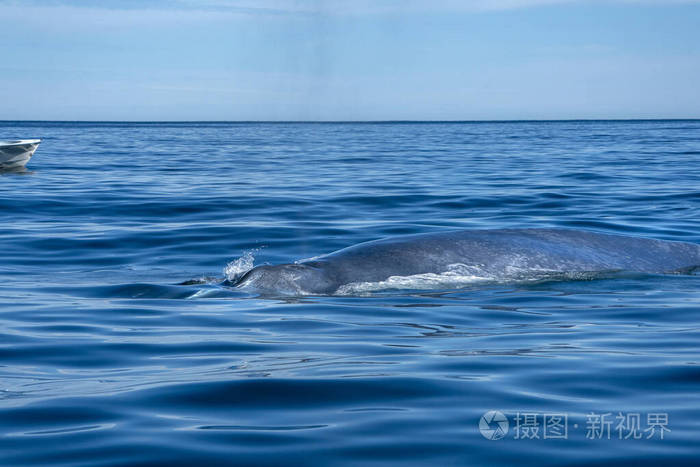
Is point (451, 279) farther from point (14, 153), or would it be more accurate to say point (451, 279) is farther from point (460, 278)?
point (14, 153)

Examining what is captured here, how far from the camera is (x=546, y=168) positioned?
2862 cm

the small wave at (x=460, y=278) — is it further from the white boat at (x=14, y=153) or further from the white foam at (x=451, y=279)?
the white boat at (x=14, y=153)

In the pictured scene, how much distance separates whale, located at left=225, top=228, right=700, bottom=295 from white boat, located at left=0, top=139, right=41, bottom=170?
23.7m

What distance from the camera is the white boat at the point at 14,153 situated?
30578mm

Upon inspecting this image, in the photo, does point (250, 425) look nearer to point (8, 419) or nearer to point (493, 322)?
point (8, 419)

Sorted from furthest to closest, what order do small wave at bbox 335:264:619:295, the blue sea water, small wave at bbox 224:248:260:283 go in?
small wave at bbox 224:248:260:283 < small wave at bbox 335:264:619:295 < the blue sea water

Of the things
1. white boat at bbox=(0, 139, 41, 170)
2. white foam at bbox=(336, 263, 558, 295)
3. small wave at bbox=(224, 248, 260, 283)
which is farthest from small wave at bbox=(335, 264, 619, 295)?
white boat at bbox=(0, 139, 41, 170)

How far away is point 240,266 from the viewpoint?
10.9 m

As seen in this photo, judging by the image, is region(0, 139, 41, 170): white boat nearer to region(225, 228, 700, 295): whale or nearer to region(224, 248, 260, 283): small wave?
region(224, 248, 260, 283): small wave

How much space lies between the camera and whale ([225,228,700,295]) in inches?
338

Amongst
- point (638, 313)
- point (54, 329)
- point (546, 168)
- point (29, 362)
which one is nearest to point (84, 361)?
point (29, 362)

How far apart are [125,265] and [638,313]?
6311 millimetres

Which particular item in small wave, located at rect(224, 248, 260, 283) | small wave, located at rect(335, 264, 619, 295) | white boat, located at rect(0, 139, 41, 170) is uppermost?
small wave, located at rect(335, 264, 619, 295)

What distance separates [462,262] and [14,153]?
82.8 feet
